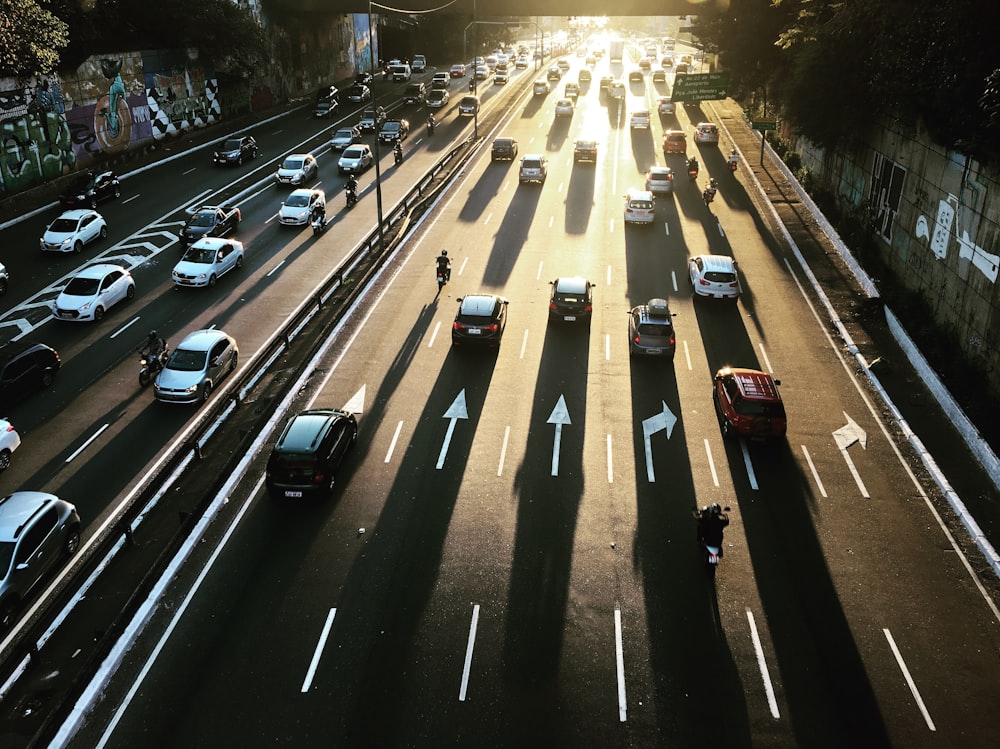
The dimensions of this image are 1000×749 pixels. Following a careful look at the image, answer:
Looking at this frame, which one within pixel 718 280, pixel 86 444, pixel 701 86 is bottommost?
pixel 86 444

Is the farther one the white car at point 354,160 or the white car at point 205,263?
the white car at point 354,160

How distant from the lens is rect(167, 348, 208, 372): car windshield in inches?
957

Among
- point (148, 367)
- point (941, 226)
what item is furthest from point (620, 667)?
point (941, 226)

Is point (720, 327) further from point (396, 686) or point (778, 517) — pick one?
point (396, 686)

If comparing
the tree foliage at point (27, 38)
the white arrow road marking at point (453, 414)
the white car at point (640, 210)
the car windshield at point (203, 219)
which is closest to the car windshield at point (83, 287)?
the car windshield at point (203, 219)

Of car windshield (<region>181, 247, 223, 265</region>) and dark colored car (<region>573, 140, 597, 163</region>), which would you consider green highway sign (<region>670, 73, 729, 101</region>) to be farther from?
car windshield (<region>181, 247, 223, 265</region>)

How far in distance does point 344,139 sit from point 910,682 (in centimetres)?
5622

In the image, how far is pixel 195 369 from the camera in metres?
24.3

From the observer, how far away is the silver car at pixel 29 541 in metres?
15.5

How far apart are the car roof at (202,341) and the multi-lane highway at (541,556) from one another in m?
2.29

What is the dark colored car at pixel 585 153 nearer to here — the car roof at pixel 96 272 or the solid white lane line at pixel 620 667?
the car roof at pixel 96 272

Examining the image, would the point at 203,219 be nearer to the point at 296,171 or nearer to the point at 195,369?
the point at 296,171

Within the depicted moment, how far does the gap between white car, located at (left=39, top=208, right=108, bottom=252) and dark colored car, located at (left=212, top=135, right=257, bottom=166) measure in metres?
16.2

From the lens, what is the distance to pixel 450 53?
414 feet
